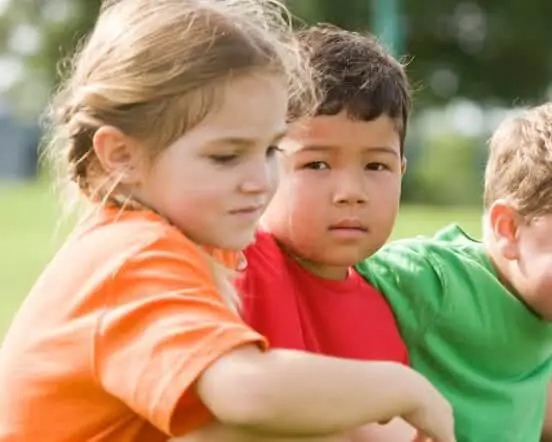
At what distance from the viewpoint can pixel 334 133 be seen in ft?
12.1

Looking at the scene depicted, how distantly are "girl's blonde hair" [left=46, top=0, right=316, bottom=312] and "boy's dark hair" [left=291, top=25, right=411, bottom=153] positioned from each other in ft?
1.01

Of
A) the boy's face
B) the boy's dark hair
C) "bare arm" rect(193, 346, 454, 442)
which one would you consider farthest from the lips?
"bare arm" rect(193, 346, 454, 442)

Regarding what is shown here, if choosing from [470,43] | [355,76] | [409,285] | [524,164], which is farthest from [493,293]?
[470,43]

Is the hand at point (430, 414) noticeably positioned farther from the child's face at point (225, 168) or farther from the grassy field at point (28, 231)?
the grassy field at point (28, 231)

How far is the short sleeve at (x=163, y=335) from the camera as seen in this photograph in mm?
2941

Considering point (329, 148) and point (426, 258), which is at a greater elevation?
point (329, 148)

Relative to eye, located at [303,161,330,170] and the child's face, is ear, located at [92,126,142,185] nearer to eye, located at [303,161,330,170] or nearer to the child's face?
the child's face

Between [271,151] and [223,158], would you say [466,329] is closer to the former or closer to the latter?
[271,151]

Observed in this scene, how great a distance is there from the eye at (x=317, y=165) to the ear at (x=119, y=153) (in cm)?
59

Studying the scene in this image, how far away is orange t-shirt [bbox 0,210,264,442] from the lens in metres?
2.96

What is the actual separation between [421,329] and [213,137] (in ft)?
3.51

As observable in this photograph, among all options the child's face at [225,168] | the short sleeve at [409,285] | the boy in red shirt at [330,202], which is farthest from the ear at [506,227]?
the child's face at [225,168]

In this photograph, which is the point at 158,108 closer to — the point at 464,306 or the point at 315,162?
the point at 315,162

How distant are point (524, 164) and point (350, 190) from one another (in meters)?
0.53
